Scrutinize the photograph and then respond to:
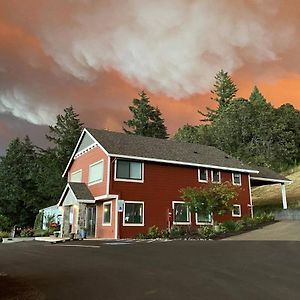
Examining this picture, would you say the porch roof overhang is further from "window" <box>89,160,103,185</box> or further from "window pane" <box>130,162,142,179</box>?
"window pane" <box>130,162,142,179</box>

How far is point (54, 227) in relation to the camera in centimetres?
2984

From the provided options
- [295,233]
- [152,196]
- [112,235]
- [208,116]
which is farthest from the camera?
[208,116]

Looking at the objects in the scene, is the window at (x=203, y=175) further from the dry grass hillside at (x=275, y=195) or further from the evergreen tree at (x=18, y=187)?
the evergreen tree at (x=18, y=187)

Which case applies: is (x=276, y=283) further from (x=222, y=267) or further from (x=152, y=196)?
(x=152, y=196)

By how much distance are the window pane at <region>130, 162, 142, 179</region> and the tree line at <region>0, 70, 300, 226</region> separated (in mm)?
19287

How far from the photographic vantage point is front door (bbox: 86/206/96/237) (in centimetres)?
2775

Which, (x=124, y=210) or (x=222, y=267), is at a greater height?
(x=124, y=210)

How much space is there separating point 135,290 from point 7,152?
45.6 metres

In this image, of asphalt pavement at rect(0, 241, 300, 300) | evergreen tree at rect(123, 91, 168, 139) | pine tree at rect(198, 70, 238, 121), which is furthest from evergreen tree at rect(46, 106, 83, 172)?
asphalt pavement at rect(0, 241, 300, 300)

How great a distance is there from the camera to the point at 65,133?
54562mm

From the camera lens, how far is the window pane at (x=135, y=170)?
26.5 metres

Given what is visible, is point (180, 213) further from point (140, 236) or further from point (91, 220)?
point (91, 220)

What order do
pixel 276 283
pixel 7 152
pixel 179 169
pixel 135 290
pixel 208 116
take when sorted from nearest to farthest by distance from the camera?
pixel 135 290 < pixel 276 283 < pixel 179 169 < pixel 7 152 < pixel 208 116

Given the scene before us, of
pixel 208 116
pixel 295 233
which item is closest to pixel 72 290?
pixel 295 233
